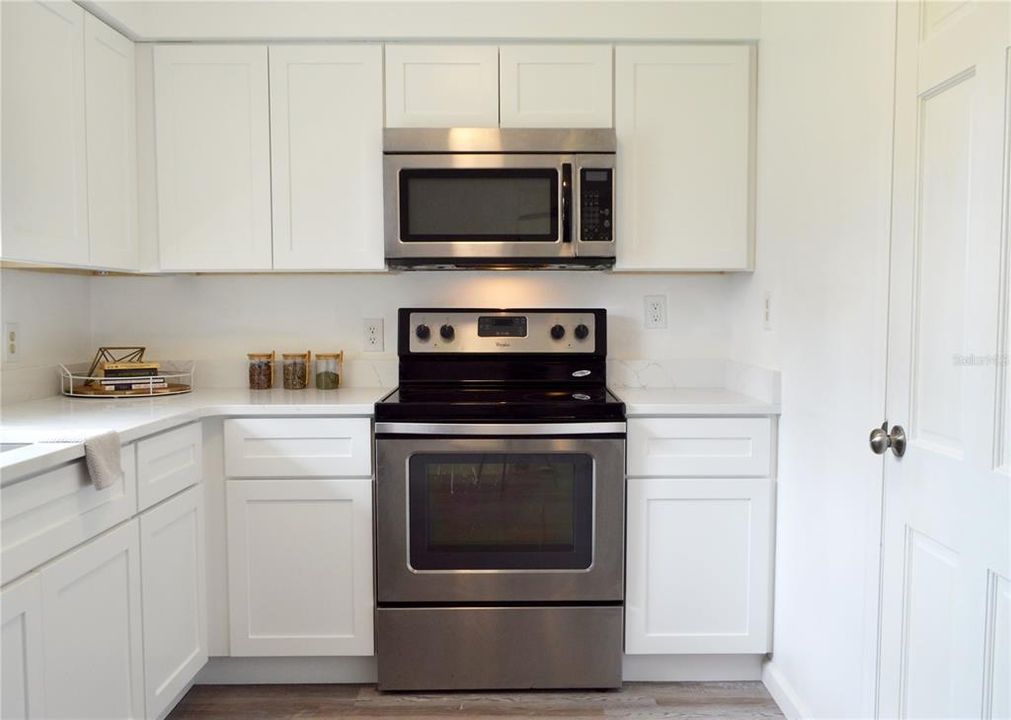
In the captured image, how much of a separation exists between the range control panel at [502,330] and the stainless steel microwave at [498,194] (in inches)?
10.1

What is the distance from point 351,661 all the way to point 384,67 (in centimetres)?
191

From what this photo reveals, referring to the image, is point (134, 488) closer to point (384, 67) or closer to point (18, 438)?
point (18, 438)

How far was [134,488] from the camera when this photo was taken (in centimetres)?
172

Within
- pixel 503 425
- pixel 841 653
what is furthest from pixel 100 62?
pixel 841 653

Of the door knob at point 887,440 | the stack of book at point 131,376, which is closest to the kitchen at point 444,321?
the door knob at point 887,440

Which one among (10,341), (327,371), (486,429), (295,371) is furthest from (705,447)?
(10,341)

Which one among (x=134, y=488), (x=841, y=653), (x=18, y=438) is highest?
(x=18, y=438)

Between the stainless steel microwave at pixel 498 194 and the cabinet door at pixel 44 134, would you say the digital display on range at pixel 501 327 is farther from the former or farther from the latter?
the cabinet door at pixel 44 134

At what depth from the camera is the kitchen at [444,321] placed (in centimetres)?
168

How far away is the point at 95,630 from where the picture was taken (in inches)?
60.6

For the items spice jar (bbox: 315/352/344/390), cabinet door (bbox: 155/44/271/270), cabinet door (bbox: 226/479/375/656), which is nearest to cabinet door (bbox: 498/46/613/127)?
cabinet door (bbox: 155/44/271/270)

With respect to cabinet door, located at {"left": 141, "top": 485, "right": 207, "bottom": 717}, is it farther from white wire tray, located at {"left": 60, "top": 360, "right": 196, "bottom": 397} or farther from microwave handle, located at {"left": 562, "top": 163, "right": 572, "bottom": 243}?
microwave handle, located at {"left": 562, "top": 163, "right": 572, "bottom": 243}

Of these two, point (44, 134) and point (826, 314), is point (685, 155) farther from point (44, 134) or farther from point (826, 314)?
point (44, 134)

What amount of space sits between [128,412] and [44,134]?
29.8 inches
